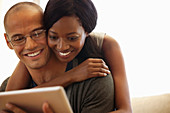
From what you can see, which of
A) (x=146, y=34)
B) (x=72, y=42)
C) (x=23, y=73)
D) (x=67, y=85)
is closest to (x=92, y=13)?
(x=72, y=42)

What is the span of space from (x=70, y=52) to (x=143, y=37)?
4.25 ft

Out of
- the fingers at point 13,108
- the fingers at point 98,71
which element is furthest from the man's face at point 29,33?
the fingers at point 13,108

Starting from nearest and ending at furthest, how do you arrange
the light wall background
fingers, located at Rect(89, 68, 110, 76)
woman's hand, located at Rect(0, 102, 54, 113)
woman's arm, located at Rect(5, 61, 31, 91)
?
woman's hand, located at Rect(0, 102, 54, 113)
fingers, located at Rect(89, 68, 110, 76)
woman's arm, located at Rect(5, 61, 31, 91)
the light wall background

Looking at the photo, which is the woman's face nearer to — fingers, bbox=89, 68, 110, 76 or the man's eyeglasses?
the man's eyeglasses

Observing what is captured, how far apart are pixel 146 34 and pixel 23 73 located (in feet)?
4.40

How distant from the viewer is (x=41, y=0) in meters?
3.05

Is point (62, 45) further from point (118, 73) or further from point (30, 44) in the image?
A: point (118, 73)

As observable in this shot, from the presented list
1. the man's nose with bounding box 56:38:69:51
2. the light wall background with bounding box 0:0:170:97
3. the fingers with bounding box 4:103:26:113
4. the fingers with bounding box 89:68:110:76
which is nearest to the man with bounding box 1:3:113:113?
the man's nose with bounding box 56:38:69:51

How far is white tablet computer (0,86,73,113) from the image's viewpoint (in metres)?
1.06

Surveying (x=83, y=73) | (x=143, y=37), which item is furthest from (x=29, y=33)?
(x=143, y=37)

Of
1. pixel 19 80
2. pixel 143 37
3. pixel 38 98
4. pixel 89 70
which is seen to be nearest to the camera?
pixel 38 98

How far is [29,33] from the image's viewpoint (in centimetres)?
155

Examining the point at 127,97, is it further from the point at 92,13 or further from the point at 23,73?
the point at 23,73

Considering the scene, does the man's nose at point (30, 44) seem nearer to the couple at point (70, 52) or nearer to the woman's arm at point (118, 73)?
the couple at point (70, 52)
